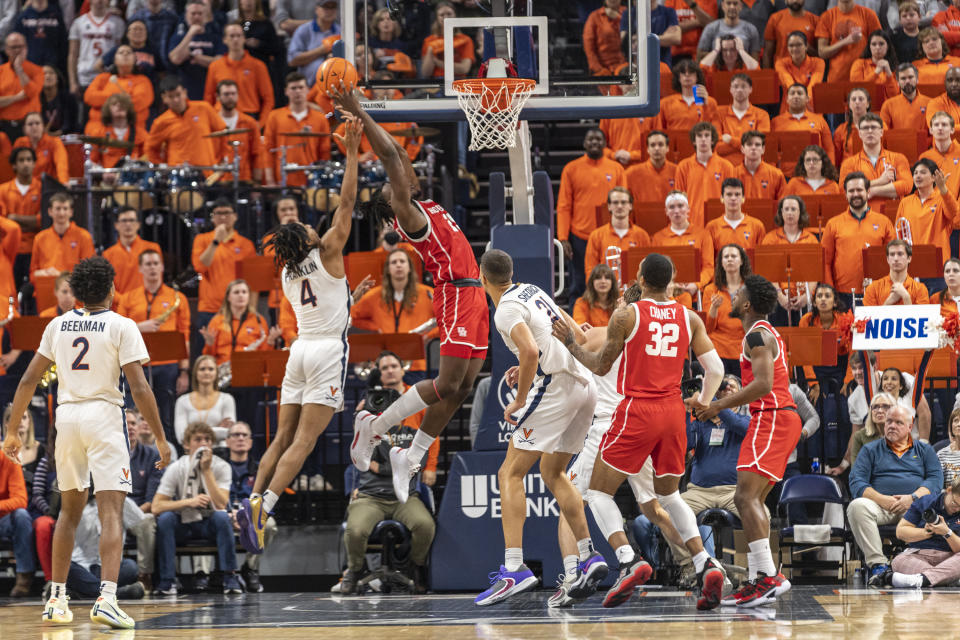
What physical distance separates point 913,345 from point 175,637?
6.66 metres

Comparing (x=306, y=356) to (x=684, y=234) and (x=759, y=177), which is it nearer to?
(x=684, y=234)

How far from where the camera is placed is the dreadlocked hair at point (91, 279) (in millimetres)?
8766

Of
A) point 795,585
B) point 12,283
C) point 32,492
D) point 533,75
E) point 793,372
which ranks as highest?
point 533,75

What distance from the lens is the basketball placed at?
8680mm

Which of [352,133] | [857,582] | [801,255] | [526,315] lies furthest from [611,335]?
[801,255]

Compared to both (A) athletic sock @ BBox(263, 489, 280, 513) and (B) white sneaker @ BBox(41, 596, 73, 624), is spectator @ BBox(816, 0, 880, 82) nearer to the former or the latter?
(A) athletic sock @ BBox(263, 489, 280, 513)

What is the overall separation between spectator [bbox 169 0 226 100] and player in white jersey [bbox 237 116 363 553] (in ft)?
30.2

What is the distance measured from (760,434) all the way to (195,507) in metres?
4.95

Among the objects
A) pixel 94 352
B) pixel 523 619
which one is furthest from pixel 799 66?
pixel 94 352

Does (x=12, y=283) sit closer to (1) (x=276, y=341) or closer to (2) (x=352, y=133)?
(1) (x=276, y=341)

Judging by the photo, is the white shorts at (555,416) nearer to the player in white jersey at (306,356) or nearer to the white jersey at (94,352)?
the player in white jersey at (306,356)

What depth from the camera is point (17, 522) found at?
37.7 feet

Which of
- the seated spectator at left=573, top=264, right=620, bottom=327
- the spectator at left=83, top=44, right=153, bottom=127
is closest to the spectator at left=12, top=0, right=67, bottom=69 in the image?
the spectator at left=83, top=44, right=153, bottom=127

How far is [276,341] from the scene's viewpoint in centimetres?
1347
